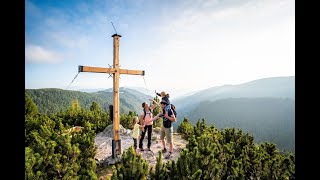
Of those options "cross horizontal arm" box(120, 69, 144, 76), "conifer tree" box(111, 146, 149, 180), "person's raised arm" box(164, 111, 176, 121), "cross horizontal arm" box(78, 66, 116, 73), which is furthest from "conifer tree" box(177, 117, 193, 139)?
"conifer tree" box(111, 146, 149, 180)

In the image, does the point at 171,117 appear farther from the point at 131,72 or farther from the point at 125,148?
the point at 125,148

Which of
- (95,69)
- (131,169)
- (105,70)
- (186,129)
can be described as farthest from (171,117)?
(186,129)

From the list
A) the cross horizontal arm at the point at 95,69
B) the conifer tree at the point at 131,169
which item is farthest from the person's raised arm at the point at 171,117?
the conifer tree at the point at 131,169

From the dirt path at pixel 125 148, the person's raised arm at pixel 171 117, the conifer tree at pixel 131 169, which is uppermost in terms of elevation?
the person's raised arm at pixel 171 117

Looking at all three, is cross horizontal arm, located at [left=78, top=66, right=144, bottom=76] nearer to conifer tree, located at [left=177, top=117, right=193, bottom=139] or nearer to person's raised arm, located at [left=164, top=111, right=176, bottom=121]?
person's raised arm, located at [left=164, top=111, right=176, bottom=121]

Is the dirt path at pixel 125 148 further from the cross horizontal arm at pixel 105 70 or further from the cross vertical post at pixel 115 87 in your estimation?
the cross horizontal arm at pixel 105 70

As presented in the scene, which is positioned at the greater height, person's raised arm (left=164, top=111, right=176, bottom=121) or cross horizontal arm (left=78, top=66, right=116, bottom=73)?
cross horizontal arm (left=78, top=66, right=116, bottom=73)

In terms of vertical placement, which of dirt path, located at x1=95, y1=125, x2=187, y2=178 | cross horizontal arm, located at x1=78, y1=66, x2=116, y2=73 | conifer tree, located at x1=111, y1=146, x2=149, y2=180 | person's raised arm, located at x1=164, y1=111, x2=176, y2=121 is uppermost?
cross horizontal arm, located at x1=78, y1=66, x2=116, y2=73
